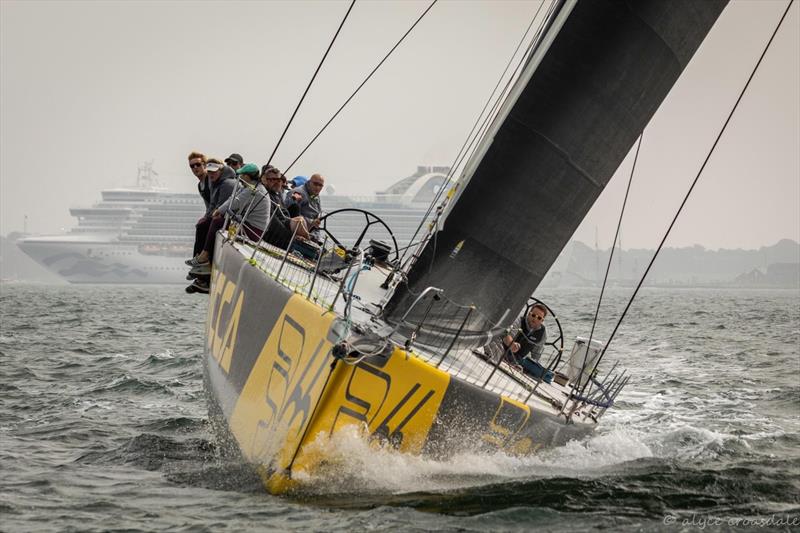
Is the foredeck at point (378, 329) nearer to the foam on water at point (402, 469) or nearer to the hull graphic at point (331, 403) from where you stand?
the hull graphic at point (331, 403)

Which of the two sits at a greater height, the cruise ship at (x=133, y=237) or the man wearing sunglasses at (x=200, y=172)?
the man wearing sunglasses at (x=200, y=172)

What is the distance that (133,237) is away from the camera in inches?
3366

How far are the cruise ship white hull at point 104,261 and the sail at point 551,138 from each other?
265ft

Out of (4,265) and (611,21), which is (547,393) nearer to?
(611,21)

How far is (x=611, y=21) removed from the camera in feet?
16.1

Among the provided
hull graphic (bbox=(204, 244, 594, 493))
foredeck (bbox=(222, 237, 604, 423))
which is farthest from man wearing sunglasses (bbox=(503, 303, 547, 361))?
hull graphic (bbox=(204, 244, 594, 493))

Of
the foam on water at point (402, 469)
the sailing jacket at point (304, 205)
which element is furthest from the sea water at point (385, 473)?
the sailing jacket at point (304, 205)

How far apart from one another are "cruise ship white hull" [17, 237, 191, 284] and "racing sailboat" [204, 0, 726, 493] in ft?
264

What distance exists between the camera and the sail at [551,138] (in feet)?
16.2

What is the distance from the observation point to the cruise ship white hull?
279 feet

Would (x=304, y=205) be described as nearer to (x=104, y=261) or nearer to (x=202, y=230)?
(x=202, y=230)

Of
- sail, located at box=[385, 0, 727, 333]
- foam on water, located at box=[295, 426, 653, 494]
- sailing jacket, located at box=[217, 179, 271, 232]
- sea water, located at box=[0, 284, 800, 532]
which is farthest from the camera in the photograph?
sailing jacket, located at box=[217, 179, 271, 232]

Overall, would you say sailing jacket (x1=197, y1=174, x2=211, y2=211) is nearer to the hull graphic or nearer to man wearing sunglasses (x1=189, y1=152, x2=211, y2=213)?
man wearing sunglasses (x1=189, y1=152, x2=211, y2=213)

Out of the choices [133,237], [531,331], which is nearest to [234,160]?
[531,331]
